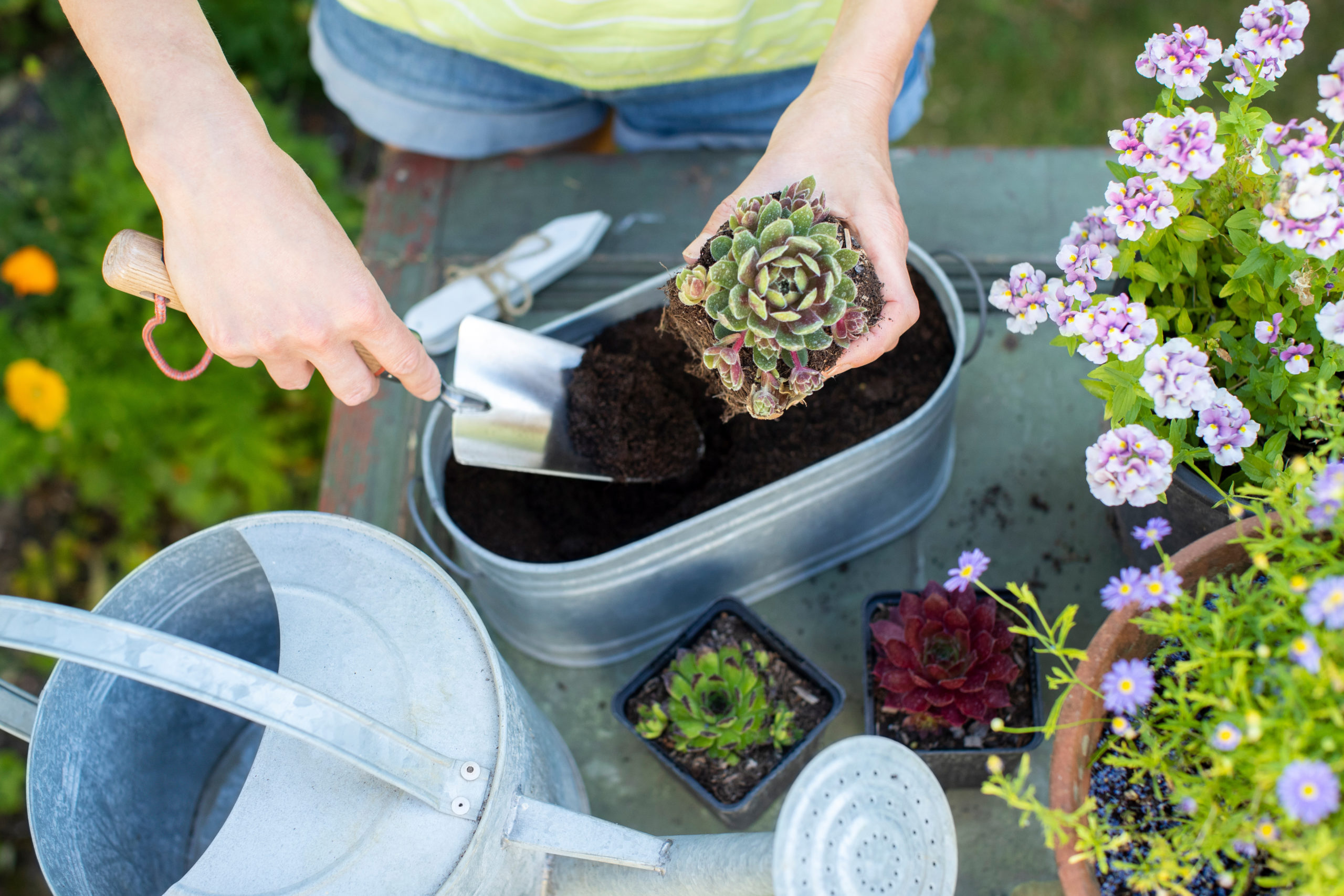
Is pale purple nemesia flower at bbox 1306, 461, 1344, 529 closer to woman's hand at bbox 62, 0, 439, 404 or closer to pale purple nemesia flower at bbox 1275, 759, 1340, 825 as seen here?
pale purple nemesia flower at bbox 1275, 759, 1340, 825

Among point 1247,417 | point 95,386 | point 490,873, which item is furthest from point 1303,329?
point 95,386

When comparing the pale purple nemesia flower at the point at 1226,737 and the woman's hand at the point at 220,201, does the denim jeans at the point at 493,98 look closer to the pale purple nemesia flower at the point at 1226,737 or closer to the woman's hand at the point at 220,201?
the woman's hand at the point at 220,201

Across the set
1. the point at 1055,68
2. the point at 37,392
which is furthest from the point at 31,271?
the point at 1055,68

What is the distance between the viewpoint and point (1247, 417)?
30.5 inches

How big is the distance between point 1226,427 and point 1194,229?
0.20 metres

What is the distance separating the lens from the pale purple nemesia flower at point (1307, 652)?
58 cm

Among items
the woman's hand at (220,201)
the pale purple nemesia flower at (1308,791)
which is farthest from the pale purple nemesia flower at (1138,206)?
the woman's hand at (220,201)

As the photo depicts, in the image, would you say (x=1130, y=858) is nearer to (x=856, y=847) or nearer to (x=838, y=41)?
(x=856, y=847)

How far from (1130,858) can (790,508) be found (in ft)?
1.58

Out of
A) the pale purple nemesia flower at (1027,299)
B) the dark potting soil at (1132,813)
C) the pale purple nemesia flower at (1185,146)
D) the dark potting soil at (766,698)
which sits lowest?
the dark potting soil at (766,698)

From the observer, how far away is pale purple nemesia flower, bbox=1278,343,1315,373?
30.9 inches

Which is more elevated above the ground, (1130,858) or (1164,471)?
(1164,471)

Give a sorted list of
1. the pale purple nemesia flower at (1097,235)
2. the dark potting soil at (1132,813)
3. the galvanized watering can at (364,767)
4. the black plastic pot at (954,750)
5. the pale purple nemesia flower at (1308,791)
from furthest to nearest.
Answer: the black plastic pot at (954,750) < the pale purple nemesia flower at (1097,235) < the dark potting soil at (1132,813) < the galvanized watering can at (364,767) < the pale purple nemesia flower at (1308,791)

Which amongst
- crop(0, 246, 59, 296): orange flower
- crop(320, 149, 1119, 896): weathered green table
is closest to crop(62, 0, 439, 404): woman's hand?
crop(320, 149, 1119, 896): weathered green table
